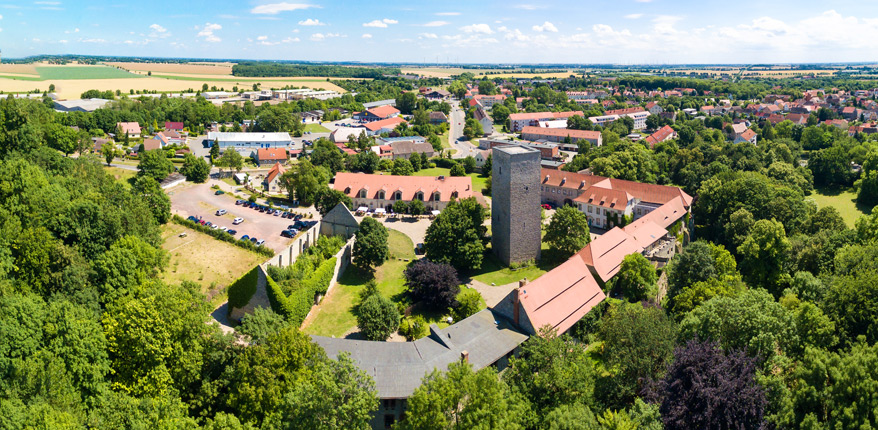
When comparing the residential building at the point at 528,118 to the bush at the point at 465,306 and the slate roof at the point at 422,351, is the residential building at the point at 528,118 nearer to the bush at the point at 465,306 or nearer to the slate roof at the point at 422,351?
the bush at the point at 465,306

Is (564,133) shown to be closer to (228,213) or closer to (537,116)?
(537,116)

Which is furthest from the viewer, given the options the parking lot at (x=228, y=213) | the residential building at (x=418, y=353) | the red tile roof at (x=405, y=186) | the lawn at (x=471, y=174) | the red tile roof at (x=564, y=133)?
the red tile roof at (x=564, y=133)

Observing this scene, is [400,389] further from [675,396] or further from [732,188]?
[732,188]

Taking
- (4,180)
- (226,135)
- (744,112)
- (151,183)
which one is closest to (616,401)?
(4,180)

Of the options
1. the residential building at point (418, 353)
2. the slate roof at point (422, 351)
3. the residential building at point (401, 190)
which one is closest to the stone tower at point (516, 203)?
the residential building at point (418, 353)

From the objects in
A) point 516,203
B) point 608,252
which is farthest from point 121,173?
point 608,252

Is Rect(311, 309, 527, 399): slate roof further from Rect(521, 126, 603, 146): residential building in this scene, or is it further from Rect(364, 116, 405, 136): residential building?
Rect(364, 116, 405, 136): residential building
